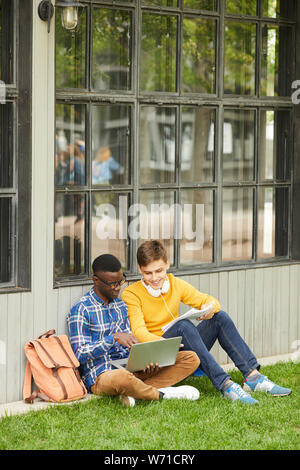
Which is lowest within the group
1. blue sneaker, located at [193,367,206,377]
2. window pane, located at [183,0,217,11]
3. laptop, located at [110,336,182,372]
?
blue sneaker, located at [193,367,206,377]

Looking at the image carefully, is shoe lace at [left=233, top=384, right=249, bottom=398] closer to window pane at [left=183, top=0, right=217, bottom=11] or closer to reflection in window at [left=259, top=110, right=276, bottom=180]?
reflection in window at [left=259, top=110, right=276, bottom=180]

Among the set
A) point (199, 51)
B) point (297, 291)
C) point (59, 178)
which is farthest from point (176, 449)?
point (199, 51)

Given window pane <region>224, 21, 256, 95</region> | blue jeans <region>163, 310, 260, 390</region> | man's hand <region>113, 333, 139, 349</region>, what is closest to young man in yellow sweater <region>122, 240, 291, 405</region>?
blue jeans <region>163, 310, 260, 390</region>

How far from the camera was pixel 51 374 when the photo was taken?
5.09 metres

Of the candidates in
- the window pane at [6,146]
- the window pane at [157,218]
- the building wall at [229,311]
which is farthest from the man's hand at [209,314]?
the window pane at [6,146]

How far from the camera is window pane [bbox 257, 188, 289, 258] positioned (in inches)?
257

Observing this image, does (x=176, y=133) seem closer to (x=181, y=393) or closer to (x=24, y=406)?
(x=181, y=393)

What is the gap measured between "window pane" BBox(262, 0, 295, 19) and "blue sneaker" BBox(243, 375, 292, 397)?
2768mm

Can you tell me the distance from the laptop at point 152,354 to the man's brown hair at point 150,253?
0.52m

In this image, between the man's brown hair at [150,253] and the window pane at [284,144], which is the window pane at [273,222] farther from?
the man's brown hair at [150,253]

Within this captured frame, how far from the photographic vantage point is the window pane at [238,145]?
6.30 m

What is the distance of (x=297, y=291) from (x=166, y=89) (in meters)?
1.90

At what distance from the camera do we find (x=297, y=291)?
260 inches

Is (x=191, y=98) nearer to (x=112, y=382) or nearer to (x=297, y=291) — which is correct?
(x=297, y=291)
